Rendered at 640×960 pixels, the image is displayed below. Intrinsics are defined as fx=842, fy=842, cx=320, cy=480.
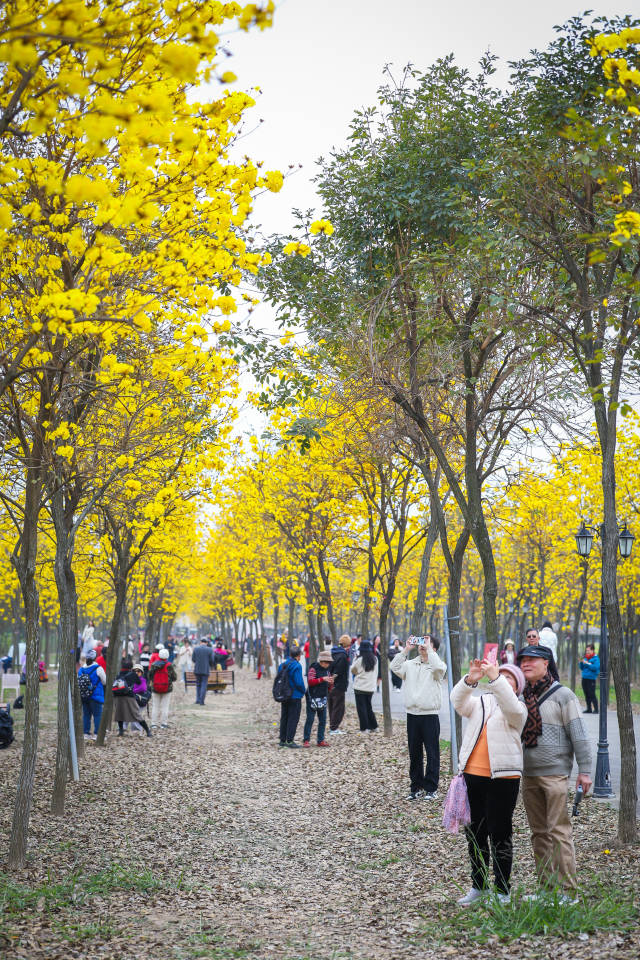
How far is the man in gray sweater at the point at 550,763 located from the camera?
5844mm

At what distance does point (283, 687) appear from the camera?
15703mm

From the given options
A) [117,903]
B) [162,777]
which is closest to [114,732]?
[162,777]

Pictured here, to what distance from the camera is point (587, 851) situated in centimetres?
730

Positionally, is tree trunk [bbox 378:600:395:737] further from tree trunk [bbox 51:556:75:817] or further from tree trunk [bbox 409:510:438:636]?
tree trunk [bbox 51:556:75:817]

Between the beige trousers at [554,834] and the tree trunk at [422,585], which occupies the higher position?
the tree trunk at [422,585]

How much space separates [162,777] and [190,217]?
8637mm

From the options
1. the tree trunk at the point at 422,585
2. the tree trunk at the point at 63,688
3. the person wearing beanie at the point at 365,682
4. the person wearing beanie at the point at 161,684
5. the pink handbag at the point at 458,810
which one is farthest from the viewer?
the person wearing beanie at the point at 161,684

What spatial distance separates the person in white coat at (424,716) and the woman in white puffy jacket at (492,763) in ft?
13.4

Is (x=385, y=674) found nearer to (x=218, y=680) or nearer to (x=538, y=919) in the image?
(x=538, y=919)

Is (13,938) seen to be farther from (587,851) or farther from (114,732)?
(114,732)

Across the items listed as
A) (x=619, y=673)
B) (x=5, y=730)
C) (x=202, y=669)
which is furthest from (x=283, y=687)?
(x=202, y=669)

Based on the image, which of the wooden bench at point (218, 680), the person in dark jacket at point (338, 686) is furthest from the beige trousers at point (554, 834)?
the wooden bench at point (218, 680)

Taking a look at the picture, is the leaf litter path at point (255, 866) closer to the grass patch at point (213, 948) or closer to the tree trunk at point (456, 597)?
the grass patch at point (213, 948)

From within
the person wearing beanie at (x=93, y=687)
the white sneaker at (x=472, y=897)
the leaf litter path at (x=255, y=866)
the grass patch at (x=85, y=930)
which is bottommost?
the leaf litter path at (x=255, y=866)
